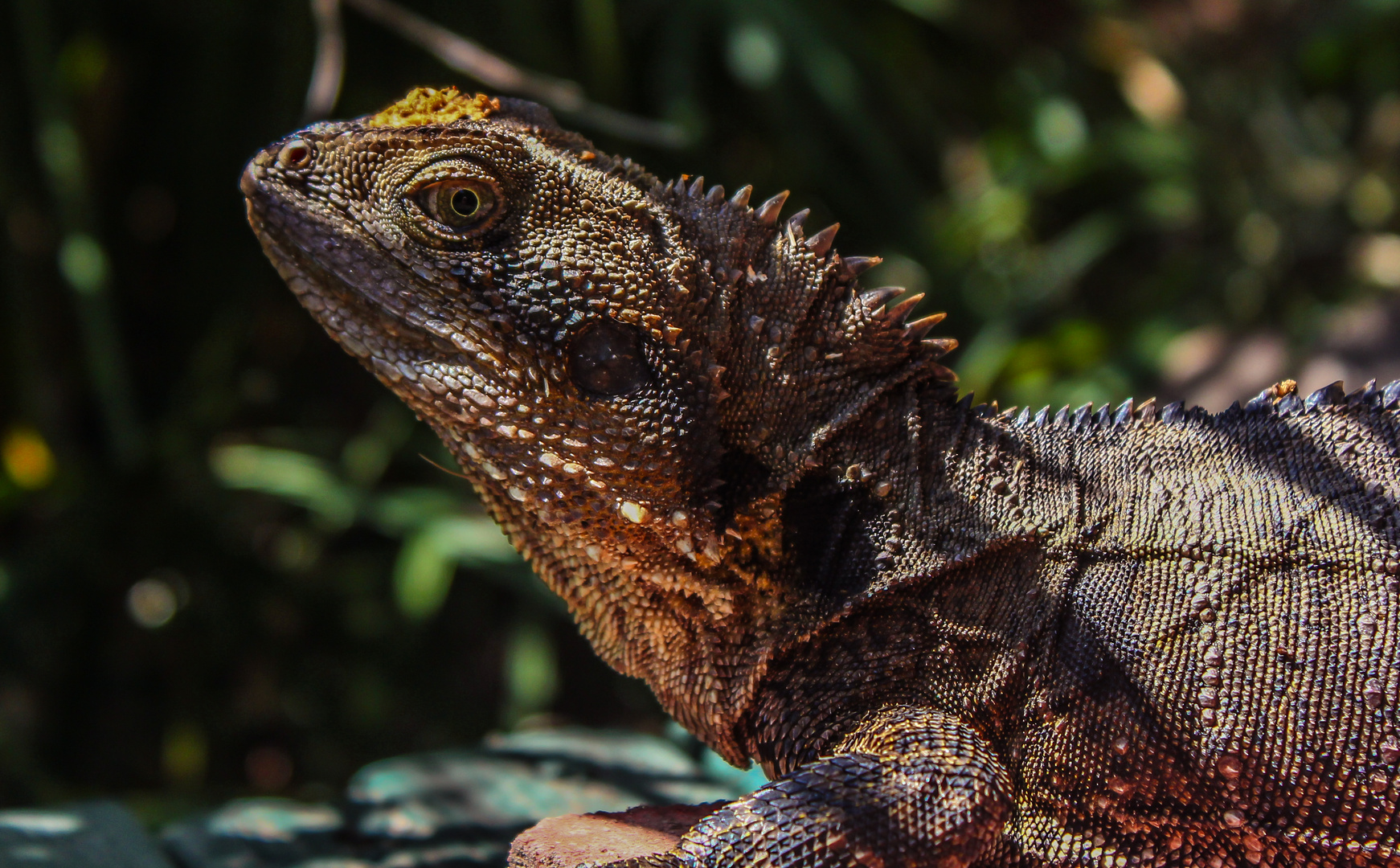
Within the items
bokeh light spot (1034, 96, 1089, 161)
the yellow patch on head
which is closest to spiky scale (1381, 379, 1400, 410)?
the yellow patch on head

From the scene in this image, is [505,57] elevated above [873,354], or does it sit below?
above

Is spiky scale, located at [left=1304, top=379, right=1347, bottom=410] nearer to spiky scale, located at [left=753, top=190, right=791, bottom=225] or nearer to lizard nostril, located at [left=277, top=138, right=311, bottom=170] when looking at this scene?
spiky scale, located at [left=753, top=190, right=791, bottom=225]

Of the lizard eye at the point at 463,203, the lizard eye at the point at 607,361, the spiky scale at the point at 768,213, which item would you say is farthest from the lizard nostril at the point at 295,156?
the spiky scale at the point at 768,213

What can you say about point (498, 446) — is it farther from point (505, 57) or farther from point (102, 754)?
point (102, 754)

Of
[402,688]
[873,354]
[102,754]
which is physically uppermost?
[873,354]

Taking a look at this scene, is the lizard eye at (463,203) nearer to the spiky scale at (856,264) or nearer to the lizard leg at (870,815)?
the spiky scale at (856,264)

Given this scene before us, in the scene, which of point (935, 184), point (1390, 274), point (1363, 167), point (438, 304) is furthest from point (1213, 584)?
point (1363, 167)

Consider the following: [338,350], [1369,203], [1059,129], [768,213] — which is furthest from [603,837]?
[1369,203]
